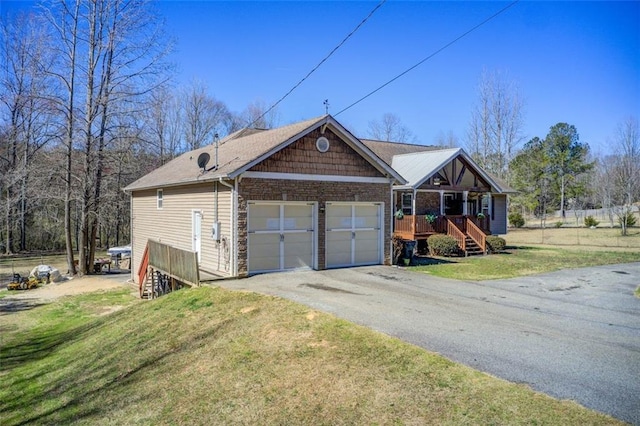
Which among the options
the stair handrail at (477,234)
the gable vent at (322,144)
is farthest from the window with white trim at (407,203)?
the gable vent at (322,144)

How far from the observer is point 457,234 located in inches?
892

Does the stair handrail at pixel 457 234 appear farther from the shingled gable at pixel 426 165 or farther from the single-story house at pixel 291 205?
the single-story house at pixel 291 205

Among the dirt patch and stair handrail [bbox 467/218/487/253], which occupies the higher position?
stair handrail [bbox 467/218/487/253]

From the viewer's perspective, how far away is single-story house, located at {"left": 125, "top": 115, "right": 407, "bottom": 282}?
43.2 ft

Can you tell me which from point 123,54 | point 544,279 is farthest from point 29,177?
point 544,279

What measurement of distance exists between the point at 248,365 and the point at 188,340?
232 centimetres

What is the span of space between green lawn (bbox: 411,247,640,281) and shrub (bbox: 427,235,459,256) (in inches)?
23.6

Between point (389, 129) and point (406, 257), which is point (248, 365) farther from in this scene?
point (389, 129)

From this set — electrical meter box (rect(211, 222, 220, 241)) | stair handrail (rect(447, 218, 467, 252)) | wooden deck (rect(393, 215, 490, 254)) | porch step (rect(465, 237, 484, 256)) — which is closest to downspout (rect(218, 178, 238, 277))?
electrical meter box (rect(211, 222, 220, 241))

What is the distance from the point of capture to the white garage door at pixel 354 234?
598 inches

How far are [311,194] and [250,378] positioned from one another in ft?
27.5

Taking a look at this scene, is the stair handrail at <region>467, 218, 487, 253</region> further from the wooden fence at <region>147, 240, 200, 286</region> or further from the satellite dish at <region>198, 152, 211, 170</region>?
the wooden fence at <region>147, 240, 200, 286</region>

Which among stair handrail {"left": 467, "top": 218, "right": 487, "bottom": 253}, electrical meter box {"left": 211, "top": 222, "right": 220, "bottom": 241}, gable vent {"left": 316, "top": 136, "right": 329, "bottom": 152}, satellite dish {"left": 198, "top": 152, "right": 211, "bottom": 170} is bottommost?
stair handrail {"left": 467, "top": 218, "right": 487, "bottom": 253}

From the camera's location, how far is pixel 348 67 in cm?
1407
